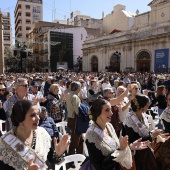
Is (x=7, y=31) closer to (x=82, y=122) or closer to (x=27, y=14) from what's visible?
(x=27, y=14)

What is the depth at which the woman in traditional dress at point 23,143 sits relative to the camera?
2.10 m

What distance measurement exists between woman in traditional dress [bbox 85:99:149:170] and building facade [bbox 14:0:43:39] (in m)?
65.2

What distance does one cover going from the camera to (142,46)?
92.9 ft

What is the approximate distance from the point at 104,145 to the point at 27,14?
2697 inches

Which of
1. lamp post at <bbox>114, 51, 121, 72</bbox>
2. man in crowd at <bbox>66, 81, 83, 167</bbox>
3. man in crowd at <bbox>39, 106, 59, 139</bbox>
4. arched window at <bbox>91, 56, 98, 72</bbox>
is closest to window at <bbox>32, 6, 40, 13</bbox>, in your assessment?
arched window at <bbox>91, 56, 98, 72</bbox>

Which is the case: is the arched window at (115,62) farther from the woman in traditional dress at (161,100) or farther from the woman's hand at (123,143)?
the woman's hand at (123,143)

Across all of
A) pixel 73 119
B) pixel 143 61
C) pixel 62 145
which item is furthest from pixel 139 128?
pixel 143 61

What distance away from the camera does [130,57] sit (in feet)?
98.7

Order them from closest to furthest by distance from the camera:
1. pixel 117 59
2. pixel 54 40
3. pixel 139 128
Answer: pixel 139 128, pixel 117 59, pixel 54 40

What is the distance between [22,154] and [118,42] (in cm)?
3068

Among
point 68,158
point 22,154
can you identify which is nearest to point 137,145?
point 68,158

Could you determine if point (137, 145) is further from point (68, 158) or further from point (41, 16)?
point (41, 16)

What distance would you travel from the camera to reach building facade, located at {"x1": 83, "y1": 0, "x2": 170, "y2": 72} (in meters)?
25.9

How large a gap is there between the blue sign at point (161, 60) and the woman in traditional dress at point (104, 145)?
23937mm
